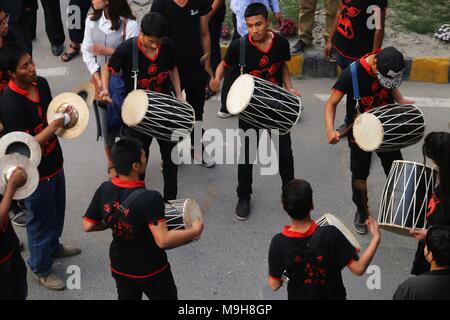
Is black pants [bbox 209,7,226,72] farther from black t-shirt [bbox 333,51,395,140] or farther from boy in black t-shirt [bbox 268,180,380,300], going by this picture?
boy in black t-shirt [bbox 268,180,380,300]

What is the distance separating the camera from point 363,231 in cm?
489

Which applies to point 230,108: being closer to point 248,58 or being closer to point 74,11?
point 248,58

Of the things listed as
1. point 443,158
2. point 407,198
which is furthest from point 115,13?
point 443,158

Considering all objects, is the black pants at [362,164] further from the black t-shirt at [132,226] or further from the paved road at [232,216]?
the black t-shirt at [132,226]

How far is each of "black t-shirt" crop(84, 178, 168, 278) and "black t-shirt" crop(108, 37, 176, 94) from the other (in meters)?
1.44

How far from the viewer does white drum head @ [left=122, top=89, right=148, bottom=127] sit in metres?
4.43

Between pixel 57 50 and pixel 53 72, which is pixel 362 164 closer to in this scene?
pixel 53 72

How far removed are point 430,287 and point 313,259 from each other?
1.77ft

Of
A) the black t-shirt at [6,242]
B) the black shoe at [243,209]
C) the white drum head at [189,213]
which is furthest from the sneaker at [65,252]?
the white drum head at [189,213]

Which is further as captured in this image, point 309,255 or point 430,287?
point 309,255

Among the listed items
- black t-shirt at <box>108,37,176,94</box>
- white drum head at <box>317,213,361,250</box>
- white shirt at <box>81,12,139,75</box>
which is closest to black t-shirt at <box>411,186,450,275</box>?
white drum head at <box>317,213,361,250</box>

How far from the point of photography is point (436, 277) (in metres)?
2.96

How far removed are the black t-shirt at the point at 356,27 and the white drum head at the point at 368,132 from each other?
1.69m
